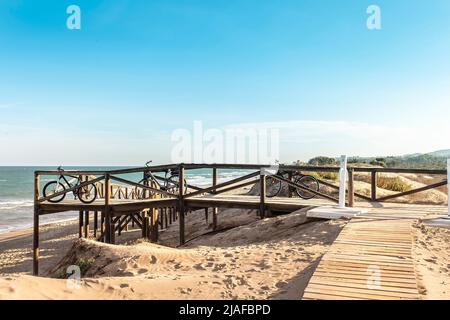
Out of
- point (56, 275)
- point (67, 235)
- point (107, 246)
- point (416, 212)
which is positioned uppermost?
point (416, 212)

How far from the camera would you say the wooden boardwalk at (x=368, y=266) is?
3.58 m

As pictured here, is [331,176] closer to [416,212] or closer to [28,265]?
[416,212]

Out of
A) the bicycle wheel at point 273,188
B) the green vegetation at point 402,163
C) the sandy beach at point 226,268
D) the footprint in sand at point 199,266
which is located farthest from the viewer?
the green vegetation at point 402,163

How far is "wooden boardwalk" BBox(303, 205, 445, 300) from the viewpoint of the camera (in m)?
3.58

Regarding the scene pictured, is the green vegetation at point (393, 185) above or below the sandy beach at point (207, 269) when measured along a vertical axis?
above

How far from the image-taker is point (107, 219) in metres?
10.8

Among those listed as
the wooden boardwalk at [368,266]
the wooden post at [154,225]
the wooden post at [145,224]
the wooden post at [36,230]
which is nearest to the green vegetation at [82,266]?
the wooden boardwalk at [368,266]

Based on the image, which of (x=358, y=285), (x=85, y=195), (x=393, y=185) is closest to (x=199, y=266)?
(x=358, y=285)

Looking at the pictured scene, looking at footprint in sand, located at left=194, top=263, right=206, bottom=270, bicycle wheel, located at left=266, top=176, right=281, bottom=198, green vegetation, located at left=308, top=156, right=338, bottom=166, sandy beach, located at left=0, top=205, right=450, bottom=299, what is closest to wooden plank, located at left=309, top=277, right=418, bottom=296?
sandy beach, located at left=0, top=205, right=450, bottom=299

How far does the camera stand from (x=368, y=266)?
434 cm

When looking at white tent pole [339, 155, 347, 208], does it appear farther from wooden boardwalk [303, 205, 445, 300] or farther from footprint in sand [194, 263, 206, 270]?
footprint in sand [194, 263, 206, 270]

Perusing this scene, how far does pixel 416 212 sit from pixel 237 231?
4.12 metres

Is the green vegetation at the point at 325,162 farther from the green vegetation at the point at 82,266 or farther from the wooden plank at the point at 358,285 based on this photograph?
the wooden plank at the point at 358,285
